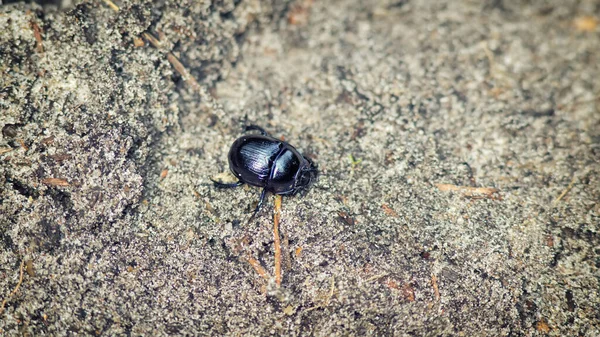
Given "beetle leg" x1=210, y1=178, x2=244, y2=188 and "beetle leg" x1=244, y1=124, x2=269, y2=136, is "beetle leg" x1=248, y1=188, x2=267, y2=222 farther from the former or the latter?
"beetle leg" x1=244, y1=124, x2=269, y2=136

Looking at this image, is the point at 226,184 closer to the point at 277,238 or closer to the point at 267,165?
the point at 267,165

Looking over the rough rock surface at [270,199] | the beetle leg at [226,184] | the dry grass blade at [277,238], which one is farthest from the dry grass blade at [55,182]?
the dry grass blade at [277,238]

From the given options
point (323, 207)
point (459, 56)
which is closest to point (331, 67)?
point (459, 56)


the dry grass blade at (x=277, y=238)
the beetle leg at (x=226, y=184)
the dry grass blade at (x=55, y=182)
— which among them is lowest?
the dry grass blade at (x=277, y=238)

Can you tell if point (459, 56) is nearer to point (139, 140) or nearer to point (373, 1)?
point (373, 1)

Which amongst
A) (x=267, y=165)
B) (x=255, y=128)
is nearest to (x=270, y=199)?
(x=267, y=165)

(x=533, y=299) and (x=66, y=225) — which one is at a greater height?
(x=66, y=225)

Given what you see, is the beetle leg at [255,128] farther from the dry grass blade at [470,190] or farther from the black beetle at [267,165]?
the dry grass blade at [470,190]
